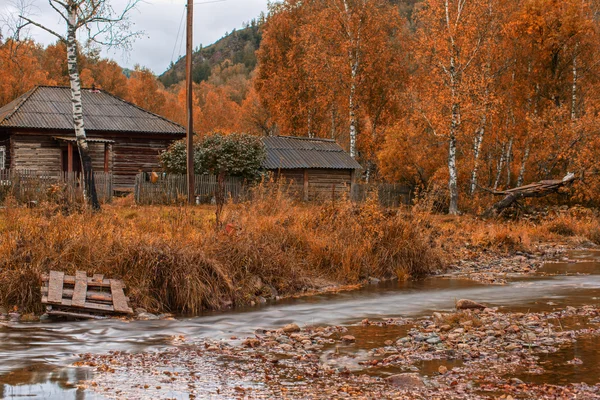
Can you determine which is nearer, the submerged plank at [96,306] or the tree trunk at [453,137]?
the submerged plank at [96,306]

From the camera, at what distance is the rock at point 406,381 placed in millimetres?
7188

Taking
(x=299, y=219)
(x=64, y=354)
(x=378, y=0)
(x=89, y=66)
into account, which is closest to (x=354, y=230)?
(x=299, y=219)

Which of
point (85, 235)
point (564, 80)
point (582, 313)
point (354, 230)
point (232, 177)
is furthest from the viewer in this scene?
point (564, 80)

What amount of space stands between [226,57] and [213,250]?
Answer: 177 meters

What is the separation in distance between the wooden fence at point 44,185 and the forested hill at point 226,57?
106 m

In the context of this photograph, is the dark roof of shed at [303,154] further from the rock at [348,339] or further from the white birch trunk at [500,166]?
the rock at [348,339]

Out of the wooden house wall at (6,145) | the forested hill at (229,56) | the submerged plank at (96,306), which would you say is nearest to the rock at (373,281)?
the submerged plank at (96,306)

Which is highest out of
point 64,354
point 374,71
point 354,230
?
point 374,71

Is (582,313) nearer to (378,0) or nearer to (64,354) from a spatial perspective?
(64,354)

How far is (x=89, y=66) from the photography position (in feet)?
224

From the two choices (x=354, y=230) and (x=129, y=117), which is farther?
(x=129, y=117)

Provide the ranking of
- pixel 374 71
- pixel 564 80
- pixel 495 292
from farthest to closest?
pixel 374 71 → pixel 564 80 → pixel 495 292

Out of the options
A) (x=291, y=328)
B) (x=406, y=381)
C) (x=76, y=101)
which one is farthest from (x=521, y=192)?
(x=406, y=381)

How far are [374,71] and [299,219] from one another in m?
27.5
